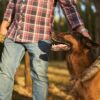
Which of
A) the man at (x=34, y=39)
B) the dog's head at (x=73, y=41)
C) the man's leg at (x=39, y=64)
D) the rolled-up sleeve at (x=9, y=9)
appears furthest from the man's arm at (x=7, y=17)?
the dog's head at (x=73, y=41)

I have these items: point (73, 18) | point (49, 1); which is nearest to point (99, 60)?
point (73, 18)

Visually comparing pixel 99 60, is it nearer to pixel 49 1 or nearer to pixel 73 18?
pixel 73 18

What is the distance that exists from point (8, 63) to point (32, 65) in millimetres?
324

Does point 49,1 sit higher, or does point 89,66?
point 49,1

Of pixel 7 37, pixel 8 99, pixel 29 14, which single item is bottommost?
pixel 8 99

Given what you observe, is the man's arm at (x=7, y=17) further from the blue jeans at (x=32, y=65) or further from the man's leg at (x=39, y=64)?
the man's leg at (x=39, y=64)

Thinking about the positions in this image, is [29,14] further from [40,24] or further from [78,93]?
[78,93]

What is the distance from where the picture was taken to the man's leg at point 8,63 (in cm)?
529

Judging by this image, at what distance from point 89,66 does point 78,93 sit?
1.29 ft

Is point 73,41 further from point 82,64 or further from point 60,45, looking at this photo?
point 82,64

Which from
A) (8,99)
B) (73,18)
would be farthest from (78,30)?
(8,99)

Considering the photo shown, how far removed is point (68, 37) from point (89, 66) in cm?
49

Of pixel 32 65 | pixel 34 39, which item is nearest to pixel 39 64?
pixel 32 65

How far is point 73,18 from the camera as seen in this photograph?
532cm
